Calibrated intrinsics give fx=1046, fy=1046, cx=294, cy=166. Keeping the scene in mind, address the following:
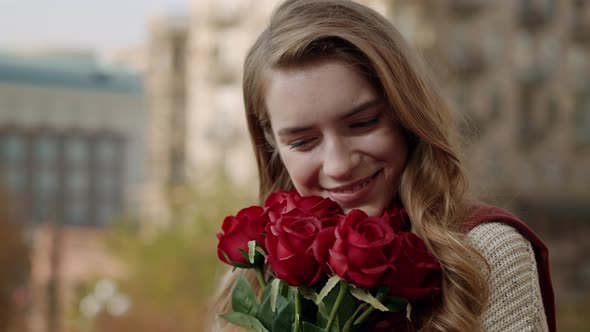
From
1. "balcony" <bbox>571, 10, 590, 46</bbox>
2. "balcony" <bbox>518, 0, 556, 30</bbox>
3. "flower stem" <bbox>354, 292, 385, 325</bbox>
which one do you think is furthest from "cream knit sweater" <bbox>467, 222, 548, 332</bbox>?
"balcony" <bbox>571, 10, 590, 46</bbox>

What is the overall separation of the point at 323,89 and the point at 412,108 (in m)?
0.15

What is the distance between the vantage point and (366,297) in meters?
1.51

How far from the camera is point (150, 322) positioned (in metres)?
24.9

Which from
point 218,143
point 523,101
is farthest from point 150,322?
point 523,101

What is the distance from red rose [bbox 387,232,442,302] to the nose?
5.5 inches

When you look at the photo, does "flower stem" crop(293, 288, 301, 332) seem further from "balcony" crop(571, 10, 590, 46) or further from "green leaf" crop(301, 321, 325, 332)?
"balcony" crop(571, 10, 590, 46)

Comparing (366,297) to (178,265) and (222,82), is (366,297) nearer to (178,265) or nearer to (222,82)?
(222,82)

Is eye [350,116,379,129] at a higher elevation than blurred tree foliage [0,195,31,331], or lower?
higher

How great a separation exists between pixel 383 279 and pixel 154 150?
116 ft

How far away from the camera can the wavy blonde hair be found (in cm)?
161

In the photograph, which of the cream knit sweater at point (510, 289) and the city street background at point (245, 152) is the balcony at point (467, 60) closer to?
the city street background at point (245, 152)

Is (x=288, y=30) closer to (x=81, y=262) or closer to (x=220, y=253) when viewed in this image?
(x=220, y=253)

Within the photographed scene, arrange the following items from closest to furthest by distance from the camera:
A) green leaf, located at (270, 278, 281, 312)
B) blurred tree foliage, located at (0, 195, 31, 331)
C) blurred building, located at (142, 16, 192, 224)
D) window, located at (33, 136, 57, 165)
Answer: green leaf, located at (270, 278, 281, 312), blurred tree foliage, located at (0, 195, 31, 331), blurred building, located at (142, 16, 192, 224), window, located at (33, 136, 57, 165)

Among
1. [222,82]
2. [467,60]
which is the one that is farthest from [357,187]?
[222,82]
